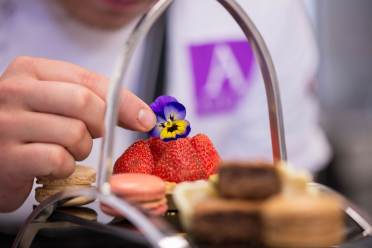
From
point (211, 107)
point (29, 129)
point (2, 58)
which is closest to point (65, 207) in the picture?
point (29, 129)

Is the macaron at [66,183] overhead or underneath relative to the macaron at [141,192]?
overhead


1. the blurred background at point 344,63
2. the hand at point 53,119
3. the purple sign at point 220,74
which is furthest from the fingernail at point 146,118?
the blurred background at point 344,63

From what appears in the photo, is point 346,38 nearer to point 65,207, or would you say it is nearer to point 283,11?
point 283,11

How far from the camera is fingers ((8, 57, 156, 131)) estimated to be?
646 millimetres

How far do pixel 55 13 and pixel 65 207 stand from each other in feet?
2.11

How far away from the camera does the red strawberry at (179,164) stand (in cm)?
63

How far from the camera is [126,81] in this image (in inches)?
47.8

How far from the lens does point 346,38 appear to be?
8.27 feet

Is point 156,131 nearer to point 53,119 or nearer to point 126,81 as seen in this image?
point 53,119

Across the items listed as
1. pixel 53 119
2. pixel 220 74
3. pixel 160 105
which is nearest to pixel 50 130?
pixel 53 119

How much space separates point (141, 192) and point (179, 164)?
0.34 ft

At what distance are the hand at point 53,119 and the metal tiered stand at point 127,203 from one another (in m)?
0.06

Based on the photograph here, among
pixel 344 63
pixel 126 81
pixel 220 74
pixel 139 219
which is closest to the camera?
pixel 139 219

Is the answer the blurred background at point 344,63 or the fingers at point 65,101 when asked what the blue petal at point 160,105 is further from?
the blurred background at point 344,63
